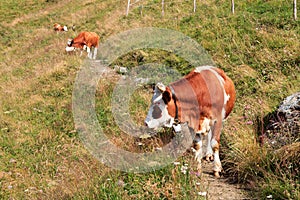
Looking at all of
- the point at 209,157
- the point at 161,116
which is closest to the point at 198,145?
the point at 209,157

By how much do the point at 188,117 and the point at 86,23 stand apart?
21065 mm

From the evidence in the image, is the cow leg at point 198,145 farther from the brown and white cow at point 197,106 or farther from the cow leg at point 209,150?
the cow leg at point 209,150

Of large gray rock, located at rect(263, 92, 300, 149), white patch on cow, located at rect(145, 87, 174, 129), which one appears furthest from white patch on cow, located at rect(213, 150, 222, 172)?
white patch on cow, located at rect(145, 87, 174, 129)

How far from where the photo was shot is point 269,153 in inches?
206

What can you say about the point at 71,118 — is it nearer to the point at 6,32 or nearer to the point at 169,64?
the point at 169,64

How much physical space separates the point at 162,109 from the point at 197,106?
23.2 inches

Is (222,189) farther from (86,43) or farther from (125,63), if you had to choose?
(86,43)

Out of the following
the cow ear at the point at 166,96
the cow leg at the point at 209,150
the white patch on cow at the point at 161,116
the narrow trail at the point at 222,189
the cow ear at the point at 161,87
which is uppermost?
the cow ear at the point at 161,87

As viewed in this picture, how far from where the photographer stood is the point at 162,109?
17.8 feet

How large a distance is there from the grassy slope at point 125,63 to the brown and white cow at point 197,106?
A: 1.44 feet

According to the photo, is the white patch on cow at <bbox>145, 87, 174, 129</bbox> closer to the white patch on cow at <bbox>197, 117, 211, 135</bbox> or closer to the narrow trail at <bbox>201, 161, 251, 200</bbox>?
the white patch on cow at <bbox>197, 117, 211, 135</bbox>

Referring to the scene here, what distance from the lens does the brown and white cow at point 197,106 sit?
5.46 m

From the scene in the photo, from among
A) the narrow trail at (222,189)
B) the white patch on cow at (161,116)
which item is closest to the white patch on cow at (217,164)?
the narrow trail at (222,189)

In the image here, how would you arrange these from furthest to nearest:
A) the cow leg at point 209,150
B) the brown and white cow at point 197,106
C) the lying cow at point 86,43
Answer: the lying cow at point 86,43 → the cow leg at point 209,150 → the brown and white cow at point 197,106
